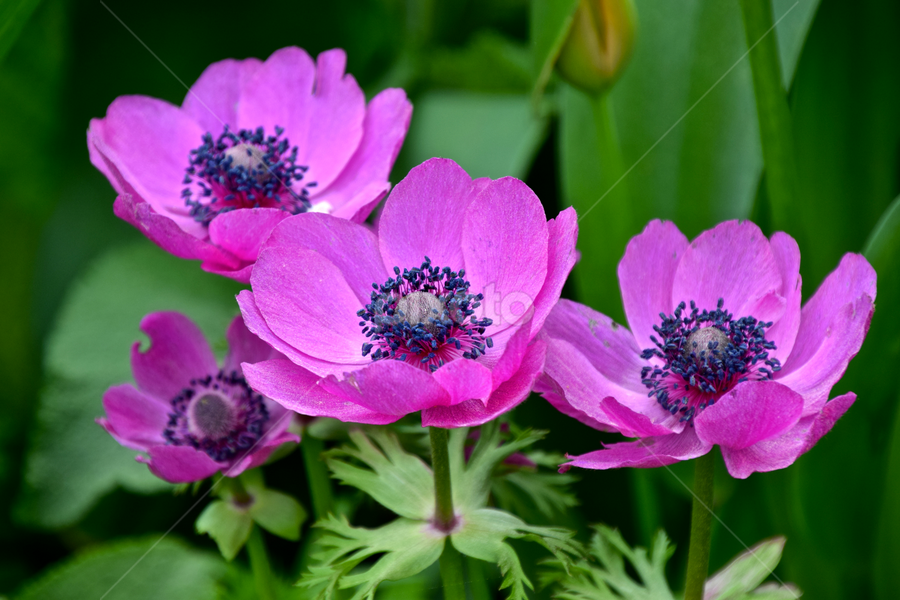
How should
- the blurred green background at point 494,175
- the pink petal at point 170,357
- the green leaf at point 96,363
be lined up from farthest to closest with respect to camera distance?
the green leaf at point 96,363 < the blurred green background at point 494,175 < the pink petal at point 170,357

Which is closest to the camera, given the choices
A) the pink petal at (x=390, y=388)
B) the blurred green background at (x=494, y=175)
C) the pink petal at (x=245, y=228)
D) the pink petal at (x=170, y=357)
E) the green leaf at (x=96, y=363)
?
the pink petal at (x=390, y=388)

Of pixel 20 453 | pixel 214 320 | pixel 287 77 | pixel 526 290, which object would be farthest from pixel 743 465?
pixel 20 453

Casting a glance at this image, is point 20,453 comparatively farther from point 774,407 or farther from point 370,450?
point 774,407

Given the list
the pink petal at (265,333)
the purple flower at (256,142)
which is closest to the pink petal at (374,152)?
the purple flower at (256,142)

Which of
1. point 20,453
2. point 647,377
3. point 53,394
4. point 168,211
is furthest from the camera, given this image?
point 20,453

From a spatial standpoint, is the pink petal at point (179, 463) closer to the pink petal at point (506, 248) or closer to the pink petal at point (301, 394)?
the pink petal at point (301, 394)

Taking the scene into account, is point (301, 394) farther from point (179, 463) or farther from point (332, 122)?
point (332, 122)

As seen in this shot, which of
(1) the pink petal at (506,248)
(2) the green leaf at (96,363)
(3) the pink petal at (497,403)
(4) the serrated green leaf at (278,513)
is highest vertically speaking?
(1) the pink petal at (506,248)

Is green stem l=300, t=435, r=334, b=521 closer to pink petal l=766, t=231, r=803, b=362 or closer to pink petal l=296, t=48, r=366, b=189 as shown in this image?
pink petal l=296, t=48, r=366, b=189
